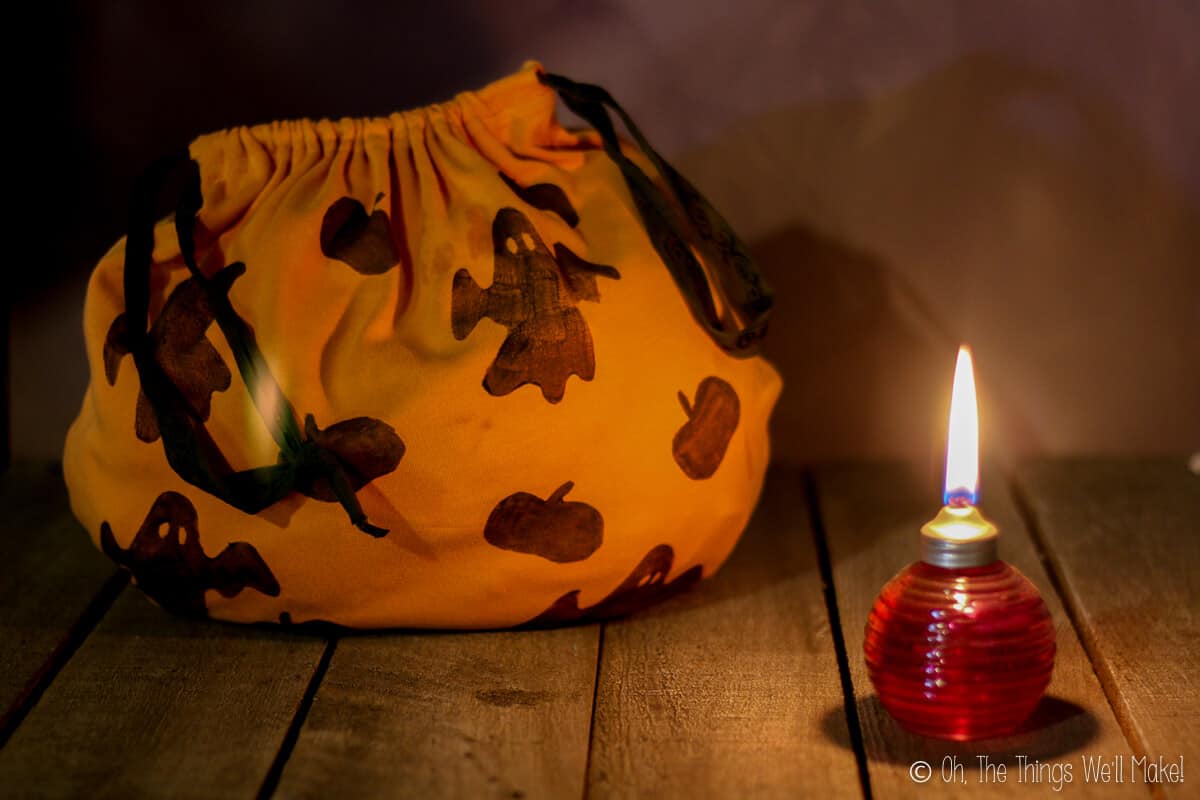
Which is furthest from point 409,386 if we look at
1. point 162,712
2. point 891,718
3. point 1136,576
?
point 1136,576

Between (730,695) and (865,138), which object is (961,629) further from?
(865,138)

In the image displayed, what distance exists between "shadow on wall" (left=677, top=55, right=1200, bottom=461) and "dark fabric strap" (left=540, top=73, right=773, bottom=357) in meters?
0.28

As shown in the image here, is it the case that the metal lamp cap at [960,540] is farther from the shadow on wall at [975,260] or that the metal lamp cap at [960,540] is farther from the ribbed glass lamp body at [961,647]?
the shadow on wall at [975,260]

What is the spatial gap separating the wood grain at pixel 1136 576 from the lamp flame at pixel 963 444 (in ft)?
0.56

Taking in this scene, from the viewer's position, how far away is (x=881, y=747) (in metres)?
0.82

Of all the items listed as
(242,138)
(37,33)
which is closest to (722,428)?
(242,138)

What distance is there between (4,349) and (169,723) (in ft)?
2.07

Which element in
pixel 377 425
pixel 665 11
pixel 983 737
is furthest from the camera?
pixel 665 11

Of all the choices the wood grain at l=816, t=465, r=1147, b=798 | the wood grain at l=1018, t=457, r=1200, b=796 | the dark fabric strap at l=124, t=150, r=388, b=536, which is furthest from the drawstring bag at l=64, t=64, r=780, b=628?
the wood grain at l=1018, t=457, r=1200, b=796

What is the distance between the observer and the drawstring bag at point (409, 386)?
92 cm

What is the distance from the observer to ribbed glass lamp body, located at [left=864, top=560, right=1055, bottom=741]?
2.51ft

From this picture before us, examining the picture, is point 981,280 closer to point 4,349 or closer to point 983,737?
point 983,737

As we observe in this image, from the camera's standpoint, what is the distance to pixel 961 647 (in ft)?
2.50

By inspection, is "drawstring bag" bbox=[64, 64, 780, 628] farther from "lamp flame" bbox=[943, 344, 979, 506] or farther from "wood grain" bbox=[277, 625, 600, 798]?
"lamp flame" bbox=[943, 344, 979, 506]
